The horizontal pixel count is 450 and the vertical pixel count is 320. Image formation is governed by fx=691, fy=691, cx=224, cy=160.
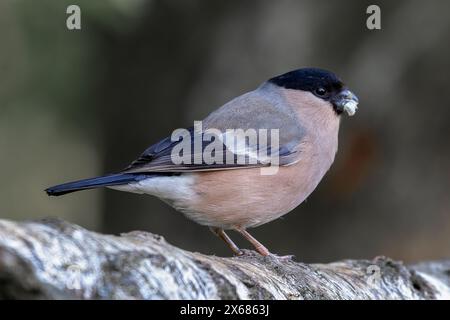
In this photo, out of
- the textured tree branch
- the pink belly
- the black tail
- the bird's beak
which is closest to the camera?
the textured tree branch

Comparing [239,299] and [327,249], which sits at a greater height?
[239,299]

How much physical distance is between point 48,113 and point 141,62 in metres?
1.14

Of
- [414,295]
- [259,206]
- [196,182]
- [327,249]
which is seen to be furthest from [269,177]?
[327,249]

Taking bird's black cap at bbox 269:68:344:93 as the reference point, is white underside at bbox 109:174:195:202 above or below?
below

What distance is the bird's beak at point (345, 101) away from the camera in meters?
5.29

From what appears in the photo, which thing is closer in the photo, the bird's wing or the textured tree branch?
the textured tree branch

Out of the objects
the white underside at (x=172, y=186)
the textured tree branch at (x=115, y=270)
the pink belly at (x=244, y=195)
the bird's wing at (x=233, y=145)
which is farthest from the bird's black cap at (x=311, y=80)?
the textured tree branch at (x=115, y=270)

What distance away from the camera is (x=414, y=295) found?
173 inches

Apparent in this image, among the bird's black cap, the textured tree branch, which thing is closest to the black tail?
the textured tree branch

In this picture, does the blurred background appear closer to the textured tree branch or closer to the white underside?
the white underside

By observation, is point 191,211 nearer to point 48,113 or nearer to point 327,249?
point 327,249

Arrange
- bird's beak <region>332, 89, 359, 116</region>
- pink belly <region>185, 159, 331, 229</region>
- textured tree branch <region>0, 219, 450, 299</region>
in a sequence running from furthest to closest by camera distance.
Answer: bird's beak <region>332, 89, 359, 116</region>, pink belly <region>185, 159, 331, 229</region>, textured tree branch <region>0, 219, 450, 299</region>

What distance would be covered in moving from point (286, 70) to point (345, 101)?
5.60ft

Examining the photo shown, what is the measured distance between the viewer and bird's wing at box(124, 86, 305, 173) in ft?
15.4
